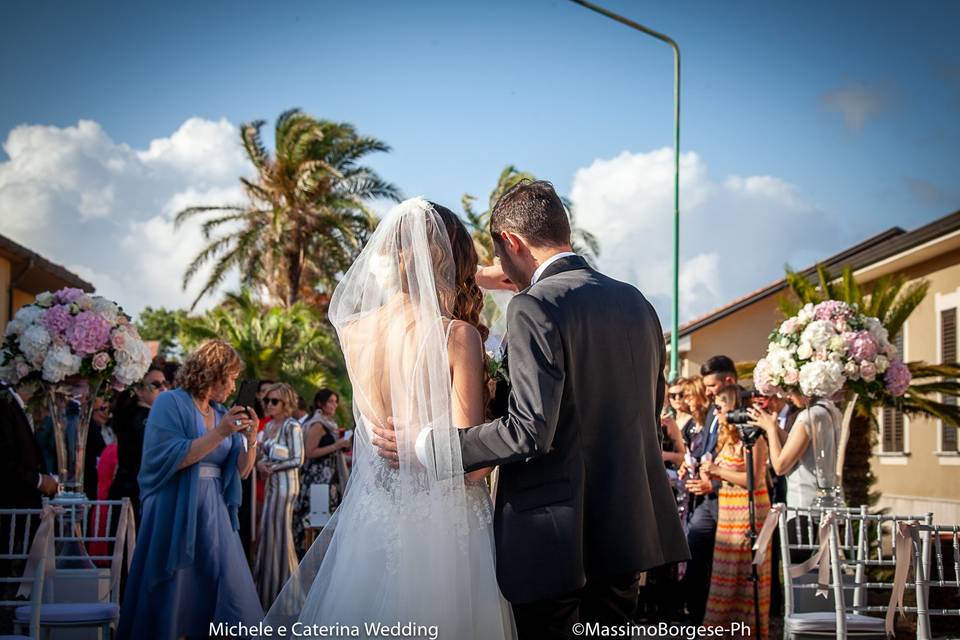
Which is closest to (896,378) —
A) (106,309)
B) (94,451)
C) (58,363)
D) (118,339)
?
(118,339)

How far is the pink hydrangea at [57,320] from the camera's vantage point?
254 inches

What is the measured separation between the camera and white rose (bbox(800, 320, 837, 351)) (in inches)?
272

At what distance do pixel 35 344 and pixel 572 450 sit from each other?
14.1 feet

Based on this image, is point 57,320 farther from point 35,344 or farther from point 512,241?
point 512,241

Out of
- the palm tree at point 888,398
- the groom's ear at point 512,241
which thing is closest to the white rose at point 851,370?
the groom's ear at point 512,241

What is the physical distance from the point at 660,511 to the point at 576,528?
1.60 ft

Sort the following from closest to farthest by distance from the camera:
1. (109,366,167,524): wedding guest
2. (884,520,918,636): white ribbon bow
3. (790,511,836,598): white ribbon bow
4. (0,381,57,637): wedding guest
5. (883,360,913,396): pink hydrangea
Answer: (884,520,918,636): white ribbon bow
(790,511,836,598): white ribbon bow
(0,381,57,637): wedding guest
(883,360,913,396): pink hydrangea
(109,366,167,524): wedding guest

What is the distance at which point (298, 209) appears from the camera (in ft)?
91.0

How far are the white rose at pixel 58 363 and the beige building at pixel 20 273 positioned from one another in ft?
44.5

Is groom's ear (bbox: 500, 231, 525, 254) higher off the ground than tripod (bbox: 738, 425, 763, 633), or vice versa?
groom's ear (bbox: 500, 231, 525, 254)

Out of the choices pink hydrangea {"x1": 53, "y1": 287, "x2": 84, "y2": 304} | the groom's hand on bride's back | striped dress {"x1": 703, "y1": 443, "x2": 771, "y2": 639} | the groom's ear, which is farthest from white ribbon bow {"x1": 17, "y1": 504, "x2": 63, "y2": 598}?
striped dress {"x1": 703, "y1": 443, "x2": 771, "y2": 639}

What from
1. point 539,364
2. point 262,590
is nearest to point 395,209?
point 539,364

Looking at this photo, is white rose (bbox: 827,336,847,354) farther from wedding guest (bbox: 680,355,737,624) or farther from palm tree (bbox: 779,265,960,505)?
palm tree (bbox: 779,265,960,505)

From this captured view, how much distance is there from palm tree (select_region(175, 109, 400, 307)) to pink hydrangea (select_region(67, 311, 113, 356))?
2059cm
